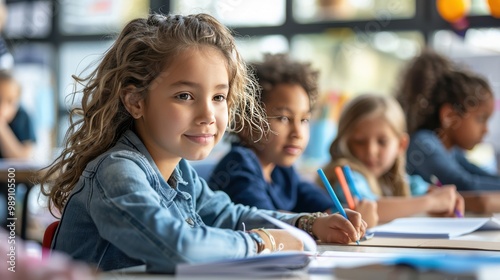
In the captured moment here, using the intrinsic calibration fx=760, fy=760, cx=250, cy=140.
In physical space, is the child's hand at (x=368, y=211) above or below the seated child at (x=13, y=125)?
above

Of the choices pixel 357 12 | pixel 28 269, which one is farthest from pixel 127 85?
pixel 357 12

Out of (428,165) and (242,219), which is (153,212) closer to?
(242,219)

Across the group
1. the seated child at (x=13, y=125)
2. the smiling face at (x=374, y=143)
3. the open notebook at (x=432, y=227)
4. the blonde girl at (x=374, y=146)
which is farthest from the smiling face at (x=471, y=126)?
the seated child at (x=13, y=125)

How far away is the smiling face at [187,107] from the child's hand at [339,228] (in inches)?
11.4

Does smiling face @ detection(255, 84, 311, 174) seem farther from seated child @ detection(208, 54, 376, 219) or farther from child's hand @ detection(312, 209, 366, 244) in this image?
child's hand @ detection(312, 209, 366, 244)

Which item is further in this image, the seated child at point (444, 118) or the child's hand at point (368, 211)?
the seated child at point (444, 118)

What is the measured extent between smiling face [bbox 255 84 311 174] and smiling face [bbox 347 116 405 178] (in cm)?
54


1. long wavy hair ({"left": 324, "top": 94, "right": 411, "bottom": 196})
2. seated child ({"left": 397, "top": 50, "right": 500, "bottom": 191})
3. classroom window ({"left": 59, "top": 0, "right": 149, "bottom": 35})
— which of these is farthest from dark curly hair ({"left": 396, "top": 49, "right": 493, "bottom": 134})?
classroom window ({"left": 59, "top": 0, "right": 149, "bottom": 35})

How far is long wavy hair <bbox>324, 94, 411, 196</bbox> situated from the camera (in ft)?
8.14

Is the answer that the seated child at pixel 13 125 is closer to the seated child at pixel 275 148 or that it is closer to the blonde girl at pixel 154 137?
the seated child at pixel 275 148

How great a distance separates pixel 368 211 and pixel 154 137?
69cm

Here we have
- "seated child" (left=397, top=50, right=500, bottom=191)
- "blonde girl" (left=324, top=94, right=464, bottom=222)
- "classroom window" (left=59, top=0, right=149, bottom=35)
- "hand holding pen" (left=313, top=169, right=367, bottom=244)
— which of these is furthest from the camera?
"classroom window" (left=59, top=0, right=149, bottom=35)

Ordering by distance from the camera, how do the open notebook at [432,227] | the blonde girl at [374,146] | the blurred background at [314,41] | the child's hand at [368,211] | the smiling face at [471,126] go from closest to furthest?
the open notebook at [432,227] < the child's hand at [368,211] < the blonde girl at [374,146] < the smiling face at [471,126] < the blurred background at [314,41]

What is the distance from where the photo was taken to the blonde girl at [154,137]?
3.73ft
